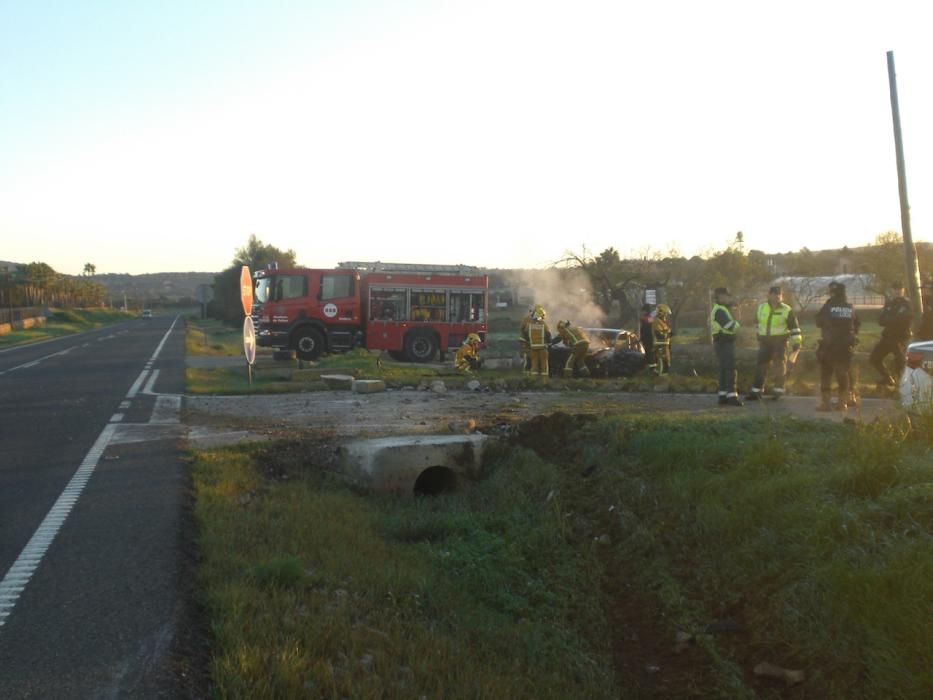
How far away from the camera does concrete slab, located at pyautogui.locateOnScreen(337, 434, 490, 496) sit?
8.66 m

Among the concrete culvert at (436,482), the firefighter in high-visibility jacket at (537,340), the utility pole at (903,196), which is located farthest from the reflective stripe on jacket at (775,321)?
the firefighter in high-visibility jacket at (537,340)

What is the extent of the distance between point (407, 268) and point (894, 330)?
15906 mm

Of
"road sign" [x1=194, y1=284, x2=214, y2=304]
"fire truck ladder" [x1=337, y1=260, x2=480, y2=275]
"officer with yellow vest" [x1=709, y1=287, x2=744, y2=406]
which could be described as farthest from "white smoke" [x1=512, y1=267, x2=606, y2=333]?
"officer with yellow vest" [x1=709, y1=287, x2=744, y2=406]

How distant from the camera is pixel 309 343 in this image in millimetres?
26469

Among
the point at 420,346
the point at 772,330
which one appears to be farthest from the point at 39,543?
the point at 420,346

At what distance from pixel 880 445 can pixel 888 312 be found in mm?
8750

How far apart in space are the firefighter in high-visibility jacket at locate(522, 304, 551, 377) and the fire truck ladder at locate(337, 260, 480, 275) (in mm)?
8384

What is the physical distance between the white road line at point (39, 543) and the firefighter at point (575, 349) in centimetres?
1245

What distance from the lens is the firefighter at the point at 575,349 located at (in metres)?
20.1

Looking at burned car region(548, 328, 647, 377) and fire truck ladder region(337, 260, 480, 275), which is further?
fire truck ladder region(337, 260, 480, 275)

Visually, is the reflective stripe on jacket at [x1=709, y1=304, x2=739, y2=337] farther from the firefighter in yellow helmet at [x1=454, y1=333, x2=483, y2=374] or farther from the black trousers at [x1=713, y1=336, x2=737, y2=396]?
the firefighter in yellow helmet at [x1=454, y1=333, x2=483, y2=374]

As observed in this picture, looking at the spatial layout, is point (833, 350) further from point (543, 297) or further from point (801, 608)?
point (543, 297)

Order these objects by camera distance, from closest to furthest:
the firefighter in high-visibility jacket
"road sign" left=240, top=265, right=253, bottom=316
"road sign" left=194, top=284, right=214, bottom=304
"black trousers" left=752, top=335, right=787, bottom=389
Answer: "black trousers" left=752, top=335, right=787, bottom=389
"road sign" left=240, top=265, right=253, bottom=316
the firefighter in high-visibility jacket
"road sign" left=194, top=284, right=214, bottom=304

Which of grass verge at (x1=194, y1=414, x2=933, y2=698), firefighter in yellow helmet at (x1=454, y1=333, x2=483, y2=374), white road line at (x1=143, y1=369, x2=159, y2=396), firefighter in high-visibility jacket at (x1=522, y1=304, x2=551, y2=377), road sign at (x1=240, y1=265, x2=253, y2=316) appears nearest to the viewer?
grass verge at (x1=194, y1=414, x2=933, y2=698)
